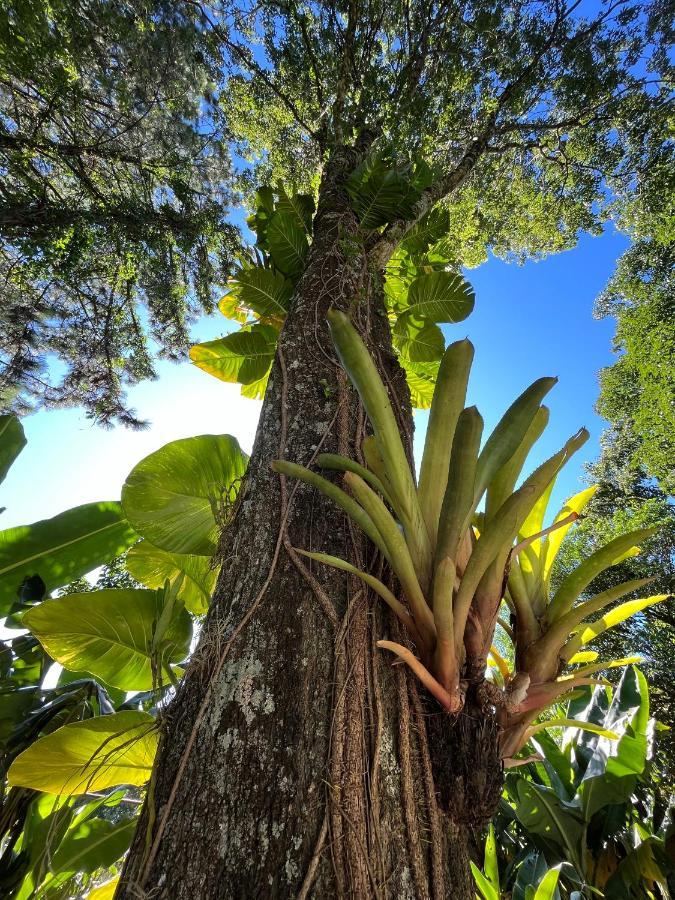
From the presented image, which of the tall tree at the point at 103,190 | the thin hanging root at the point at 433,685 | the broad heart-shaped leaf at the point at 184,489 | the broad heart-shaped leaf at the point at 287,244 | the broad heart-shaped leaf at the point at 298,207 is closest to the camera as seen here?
the thin hanging root at the point at 433,685

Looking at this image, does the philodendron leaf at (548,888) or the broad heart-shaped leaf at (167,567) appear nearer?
the philodendron leaf at (548,888)

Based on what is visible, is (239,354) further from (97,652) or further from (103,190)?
(103,190)

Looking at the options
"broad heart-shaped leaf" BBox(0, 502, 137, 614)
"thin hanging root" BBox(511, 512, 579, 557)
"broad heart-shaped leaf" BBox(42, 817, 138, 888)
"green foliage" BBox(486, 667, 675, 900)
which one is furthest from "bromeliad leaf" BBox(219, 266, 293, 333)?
"green foliage" BBox(486, 667, 675, 900)

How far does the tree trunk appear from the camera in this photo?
55 cm

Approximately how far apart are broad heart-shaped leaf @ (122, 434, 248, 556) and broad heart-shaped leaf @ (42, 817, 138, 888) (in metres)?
1.02

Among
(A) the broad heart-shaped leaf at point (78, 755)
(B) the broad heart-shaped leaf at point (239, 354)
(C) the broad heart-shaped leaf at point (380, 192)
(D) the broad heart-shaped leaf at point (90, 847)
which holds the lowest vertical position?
(D) the broad heart-shaped leaf at point (90, 847)

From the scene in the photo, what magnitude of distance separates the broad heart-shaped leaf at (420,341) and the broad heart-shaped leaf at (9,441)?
6.95ft

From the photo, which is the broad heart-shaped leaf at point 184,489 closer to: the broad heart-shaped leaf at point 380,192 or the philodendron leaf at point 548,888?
the broad heart-shaped leaf at point 380,192

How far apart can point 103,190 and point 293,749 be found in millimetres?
5512

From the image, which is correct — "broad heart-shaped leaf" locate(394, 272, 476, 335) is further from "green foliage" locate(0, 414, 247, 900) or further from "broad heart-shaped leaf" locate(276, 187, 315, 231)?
"green foliage" locate(0, 414, 247, 900)

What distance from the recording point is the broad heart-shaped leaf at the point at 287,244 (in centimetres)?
209

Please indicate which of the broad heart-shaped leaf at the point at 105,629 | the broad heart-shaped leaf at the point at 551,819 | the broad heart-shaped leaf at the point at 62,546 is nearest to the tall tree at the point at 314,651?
the broad heart-shaped leaf at the point at 105,629

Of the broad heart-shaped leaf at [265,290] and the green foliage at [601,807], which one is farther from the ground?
the broad heart-shaped leaf at [265,290]

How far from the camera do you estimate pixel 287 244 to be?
2154 mm
